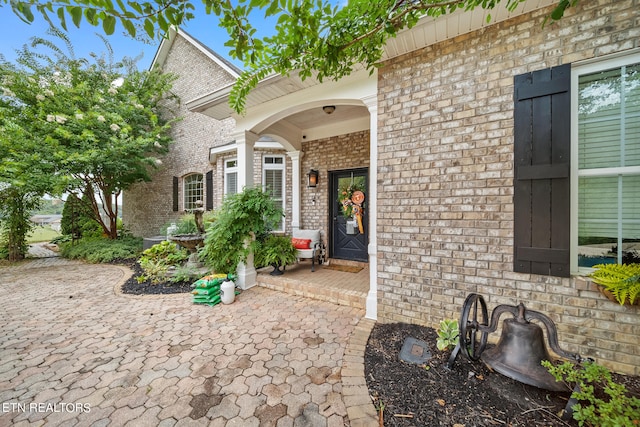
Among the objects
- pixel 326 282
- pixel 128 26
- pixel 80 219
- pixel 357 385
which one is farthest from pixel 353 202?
pixel 80 219

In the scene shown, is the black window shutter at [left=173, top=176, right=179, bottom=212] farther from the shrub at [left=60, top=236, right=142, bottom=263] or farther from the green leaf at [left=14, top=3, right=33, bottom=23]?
the green leaf at [left=14, top=3, right=33, bottom=23]

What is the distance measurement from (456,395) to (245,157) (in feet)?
12.9

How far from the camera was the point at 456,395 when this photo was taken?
158cm

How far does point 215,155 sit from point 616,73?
7.82 metres

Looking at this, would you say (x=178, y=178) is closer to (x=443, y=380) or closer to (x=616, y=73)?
(x=443, y=380)

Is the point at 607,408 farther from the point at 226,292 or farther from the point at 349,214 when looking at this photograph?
the point at 349,214

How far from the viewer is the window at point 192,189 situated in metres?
8.21

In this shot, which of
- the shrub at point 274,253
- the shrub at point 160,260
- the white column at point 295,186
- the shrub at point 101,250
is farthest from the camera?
the shrub at point 101,250

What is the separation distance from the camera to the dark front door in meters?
4.90

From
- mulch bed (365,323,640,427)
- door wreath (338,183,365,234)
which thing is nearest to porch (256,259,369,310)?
door wreath (338,183,365,234)

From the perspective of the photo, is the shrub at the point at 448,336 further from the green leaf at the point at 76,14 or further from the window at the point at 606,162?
the green leaf at the point at 76,14

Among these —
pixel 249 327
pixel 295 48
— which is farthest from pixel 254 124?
pixel 249 327

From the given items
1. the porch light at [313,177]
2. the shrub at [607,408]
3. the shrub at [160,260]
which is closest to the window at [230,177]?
the shrub at [160,260]

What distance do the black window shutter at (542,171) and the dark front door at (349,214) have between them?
9.50 ft
